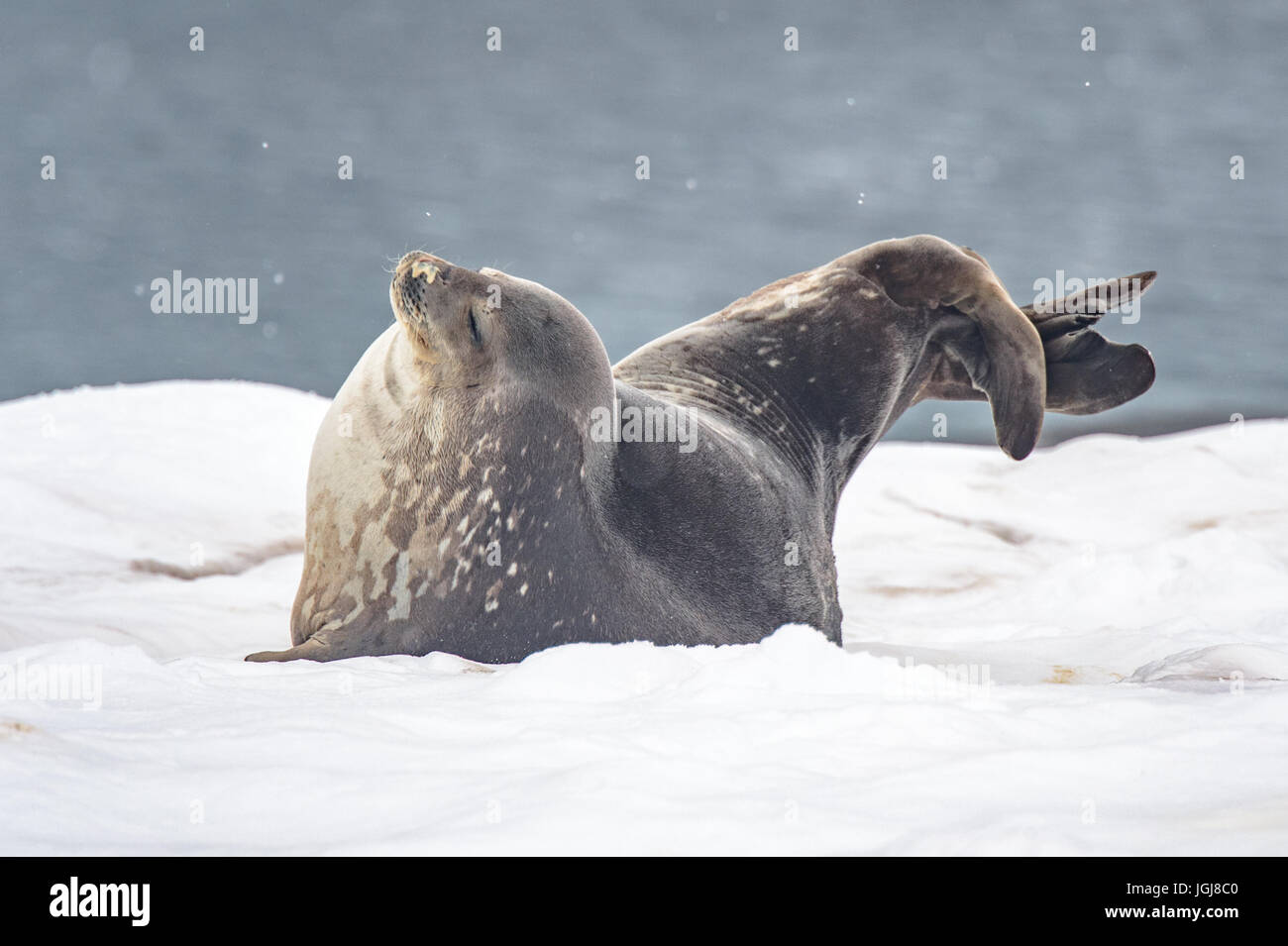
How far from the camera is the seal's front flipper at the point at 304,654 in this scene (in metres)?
1.77

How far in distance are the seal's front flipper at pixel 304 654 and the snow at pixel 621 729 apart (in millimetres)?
59

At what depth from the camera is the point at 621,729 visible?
1.20 meters

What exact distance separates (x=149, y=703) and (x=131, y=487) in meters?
1.98

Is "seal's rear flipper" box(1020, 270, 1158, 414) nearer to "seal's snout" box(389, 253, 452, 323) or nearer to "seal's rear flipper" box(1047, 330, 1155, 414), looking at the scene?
"seal's rear flipper" box(1047, 330, 1155, 414)

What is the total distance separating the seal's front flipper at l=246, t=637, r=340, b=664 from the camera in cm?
177

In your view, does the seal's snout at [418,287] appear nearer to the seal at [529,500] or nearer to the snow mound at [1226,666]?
the seal at [529,500]

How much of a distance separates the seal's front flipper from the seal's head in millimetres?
426

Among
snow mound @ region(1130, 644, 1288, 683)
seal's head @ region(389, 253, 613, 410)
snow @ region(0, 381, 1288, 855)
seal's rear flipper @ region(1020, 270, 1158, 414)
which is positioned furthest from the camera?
seal's rear flipper @ region(1020, 270, 1158, 414)

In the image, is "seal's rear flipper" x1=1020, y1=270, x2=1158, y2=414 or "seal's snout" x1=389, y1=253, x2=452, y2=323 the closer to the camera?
"seal's snout" x1=389, y1=253, x2=452, y2=323

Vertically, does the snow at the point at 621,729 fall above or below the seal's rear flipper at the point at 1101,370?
below

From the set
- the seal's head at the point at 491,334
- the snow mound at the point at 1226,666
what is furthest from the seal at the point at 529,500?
the snow mound at the point at 1226,666

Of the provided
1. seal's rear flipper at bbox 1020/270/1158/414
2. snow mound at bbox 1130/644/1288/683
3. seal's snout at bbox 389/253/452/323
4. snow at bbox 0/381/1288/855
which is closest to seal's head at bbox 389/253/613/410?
seal's snout at bbox 389/253/452/323
